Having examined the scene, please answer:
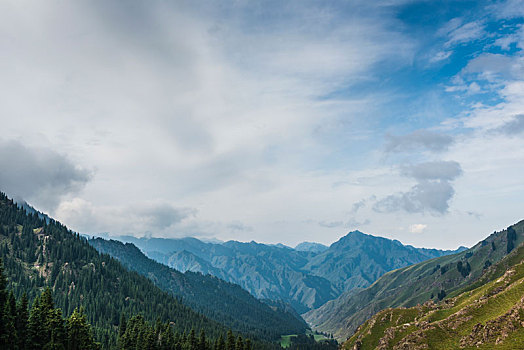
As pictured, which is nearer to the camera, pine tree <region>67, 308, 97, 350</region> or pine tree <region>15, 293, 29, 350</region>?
pine tree <region>15, 293, 29, 350</region>

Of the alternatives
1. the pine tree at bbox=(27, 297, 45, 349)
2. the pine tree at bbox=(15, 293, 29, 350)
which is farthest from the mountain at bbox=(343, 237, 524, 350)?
the pine tree at bbox=(15, 293, 29, 350)

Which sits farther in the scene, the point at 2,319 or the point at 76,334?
the point at 76,334

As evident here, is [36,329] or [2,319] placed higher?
[2,319]

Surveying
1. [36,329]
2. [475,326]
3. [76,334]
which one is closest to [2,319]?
[36,329]

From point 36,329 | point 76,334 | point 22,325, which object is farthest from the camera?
point 76,334

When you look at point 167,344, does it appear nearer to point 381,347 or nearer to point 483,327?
point 381,347

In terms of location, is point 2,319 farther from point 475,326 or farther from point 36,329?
point 475,326

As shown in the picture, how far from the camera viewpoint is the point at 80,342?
93062mm

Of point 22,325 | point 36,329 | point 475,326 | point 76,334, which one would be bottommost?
point 475,326

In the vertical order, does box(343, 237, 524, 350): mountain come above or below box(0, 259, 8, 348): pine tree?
below

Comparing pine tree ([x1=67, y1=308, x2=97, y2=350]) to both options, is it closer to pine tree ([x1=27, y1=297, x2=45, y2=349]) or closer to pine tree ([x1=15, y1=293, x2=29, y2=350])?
pine tree ([x1=27, y1=297, x2=45, y2=349])

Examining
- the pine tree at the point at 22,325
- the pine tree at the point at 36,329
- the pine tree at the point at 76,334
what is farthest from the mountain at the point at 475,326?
the pine tree at the point at 22,325

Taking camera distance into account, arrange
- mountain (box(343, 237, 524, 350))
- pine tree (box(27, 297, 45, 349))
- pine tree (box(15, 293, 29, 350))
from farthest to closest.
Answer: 1. mountain (box(343, 237, 524, 350))
2. pine tree (box(27, 297, 45, 349))
3. pine tree (box(15, 293, 29, 350))

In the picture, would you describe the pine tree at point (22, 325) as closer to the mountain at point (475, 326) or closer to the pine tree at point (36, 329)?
the pine tree at point (36, 329)
